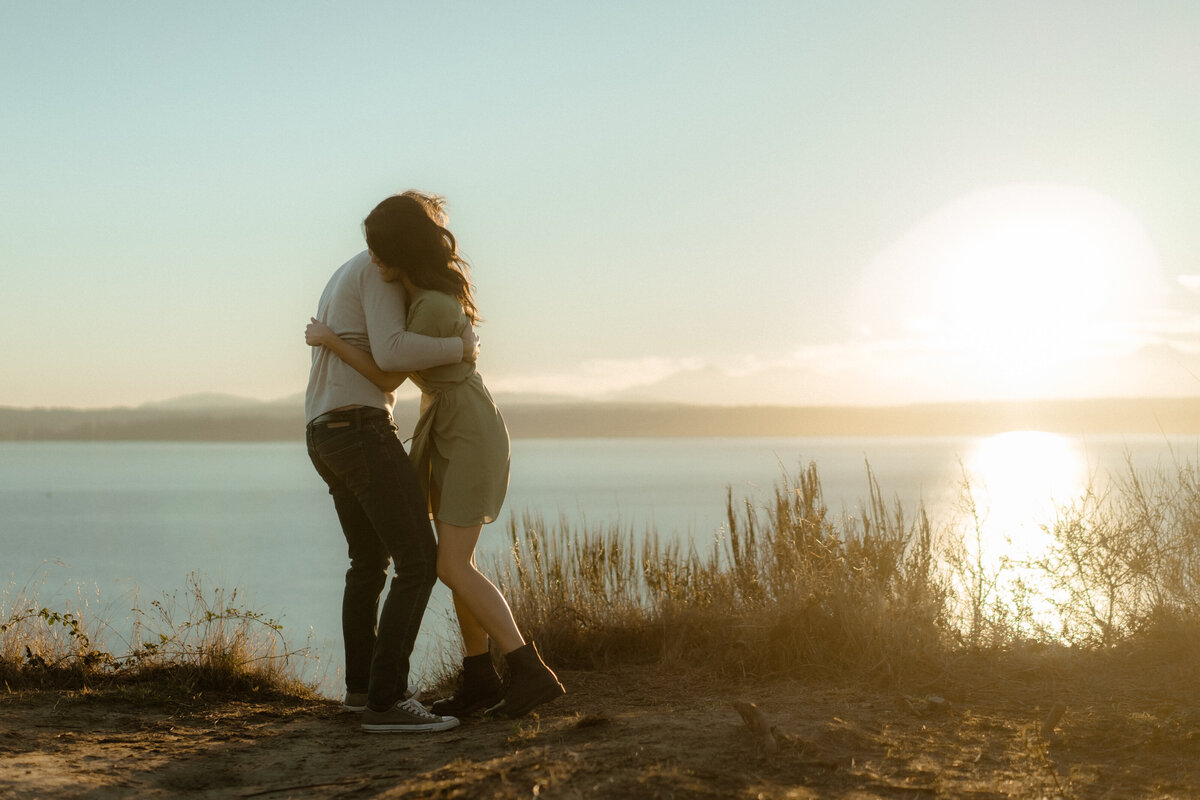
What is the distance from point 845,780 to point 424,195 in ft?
8.29

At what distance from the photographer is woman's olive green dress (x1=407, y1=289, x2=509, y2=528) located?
12.4 ft

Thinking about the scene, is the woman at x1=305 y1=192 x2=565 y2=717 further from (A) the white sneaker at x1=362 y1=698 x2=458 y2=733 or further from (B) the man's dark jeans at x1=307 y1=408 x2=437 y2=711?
(A) the white sneaker at x1=362 y1=698 x2=458 y2=733

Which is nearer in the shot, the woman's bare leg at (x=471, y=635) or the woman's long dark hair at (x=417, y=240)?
the woman's long dark hair at (x=417, y=240)

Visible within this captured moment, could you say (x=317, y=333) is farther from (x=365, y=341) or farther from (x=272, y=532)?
(x=272, y=532)

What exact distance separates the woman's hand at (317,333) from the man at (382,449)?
5 cm

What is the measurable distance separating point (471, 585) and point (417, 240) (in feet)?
4.34

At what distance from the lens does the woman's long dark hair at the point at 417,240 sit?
144 inches

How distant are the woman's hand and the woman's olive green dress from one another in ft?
1.02

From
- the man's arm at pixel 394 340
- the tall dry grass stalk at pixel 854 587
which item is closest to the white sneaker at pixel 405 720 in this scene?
the man's arm at pixel 394 340

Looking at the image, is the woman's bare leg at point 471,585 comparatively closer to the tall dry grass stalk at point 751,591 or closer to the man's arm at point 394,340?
the man's arm at point 394,340

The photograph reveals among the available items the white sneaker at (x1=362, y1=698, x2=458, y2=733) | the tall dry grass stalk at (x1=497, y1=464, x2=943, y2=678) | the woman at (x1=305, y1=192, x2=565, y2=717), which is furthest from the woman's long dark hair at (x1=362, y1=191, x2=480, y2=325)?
the tall dry grass stalk at (x1=497, y1=464, x2=943, y2=678)

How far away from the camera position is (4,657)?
15.5 feet

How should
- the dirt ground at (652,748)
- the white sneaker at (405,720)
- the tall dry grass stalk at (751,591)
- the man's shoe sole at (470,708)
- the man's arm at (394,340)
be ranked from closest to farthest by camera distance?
the dirt ground at (652,748) → the man's arm at (394,340) → the white sneaker at (405,720) → the man's shoe sole at (470,708) → the tall dry grass stalk at (751,591)

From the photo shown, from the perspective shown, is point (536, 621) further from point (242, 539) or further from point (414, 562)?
point (242, 539)
